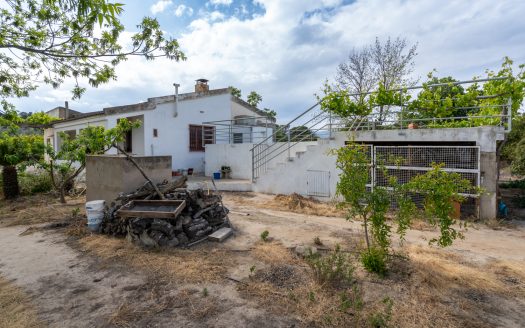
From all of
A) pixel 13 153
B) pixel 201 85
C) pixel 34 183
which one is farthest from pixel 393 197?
pixel 201 85

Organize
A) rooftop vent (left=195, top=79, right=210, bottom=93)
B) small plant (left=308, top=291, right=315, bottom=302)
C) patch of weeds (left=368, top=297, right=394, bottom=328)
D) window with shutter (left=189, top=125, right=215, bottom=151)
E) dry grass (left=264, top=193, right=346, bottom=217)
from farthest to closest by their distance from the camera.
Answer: rooftop vent (left=195, top=79, right=210, bottom=93), window with shutter (left=189, top=125, right=215, bottom=151), dry grass (left=264, top=193, right=346, bottom=217), small plant (left=308, top=291, right=315, bottom=302), patch of weeds (left=368, top=297, right=394, bottom=328)

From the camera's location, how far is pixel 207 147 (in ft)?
49.9

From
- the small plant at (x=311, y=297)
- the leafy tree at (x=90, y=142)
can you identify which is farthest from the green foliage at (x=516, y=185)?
the leafy tree at (x=90, y=142)

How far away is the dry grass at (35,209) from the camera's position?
25.5 ft

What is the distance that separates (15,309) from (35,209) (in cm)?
714

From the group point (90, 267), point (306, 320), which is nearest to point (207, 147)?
point (90, 267)

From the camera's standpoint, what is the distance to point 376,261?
4004 millimetres

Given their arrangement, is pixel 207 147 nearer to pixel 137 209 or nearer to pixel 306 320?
pixel 137 209

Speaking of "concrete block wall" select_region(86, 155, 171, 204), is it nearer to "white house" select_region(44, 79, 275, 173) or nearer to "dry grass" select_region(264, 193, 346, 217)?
"dry grass" select_region(264, 193, 346, 217)

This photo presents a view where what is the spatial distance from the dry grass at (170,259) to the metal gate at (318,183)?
5.54m

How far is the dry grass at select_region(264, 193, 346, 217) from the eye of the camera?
840 cm

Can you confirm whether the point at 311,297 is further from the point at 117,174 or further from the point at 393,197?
the point at 117,174

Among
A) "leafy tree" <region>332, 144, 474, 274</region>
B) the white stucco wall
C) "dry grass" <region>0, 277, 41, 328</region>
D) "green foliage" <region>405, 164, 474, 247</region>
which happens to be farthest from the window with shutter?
"green foliage" <region>405, 164, 474, 247</region>

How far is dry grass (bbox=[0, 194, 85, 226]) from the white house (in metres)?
4.35
